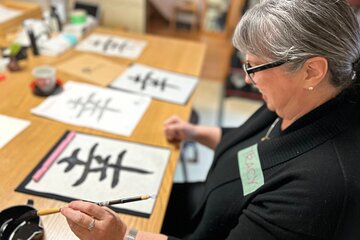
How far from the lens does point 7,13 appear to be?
1771 millimetres

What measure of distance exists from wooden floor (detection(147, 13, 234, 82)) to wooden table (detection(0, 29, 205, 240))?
5.09ft

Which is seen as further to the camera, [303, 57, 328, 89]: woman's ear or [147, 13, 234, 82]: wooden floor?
[147, 13, 234, 82]: wooden floor

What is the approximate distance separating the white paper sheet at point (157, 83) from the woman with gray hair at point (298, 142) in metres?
0.55

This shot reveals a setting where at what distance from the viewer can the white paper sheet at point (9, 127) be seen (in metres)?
0.97

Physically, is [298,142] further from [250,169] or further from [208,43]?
[208,43]

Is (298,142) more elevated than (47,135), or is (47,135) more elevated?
(298,142)

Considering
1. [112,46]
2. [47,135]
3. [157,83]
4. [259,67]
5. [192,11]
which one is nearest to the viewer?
[259,67]

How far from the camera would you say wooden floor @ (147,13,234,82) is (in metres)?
3.17

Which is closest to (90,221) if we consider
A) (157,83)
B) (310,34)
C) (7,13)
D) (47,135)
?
(47,135)

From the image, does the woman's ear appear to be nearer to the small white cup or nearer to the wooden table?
→ the wooden table

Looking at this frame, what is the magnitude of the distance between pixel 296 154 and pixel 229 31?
115 inches

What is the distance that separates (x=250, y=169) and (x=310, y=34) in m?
0.36

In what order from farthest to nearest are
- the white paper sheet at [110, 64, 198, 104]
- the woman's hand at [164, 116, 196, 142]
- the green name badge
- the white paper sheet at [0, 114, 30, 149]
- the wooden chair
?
the wooden chair < the white paper sheet at [110, 64, 198, 104] < the woman's hand at [164, 116, 196, 142] < the white paper sheet at [0, 114, 30, 149] < the green name badge

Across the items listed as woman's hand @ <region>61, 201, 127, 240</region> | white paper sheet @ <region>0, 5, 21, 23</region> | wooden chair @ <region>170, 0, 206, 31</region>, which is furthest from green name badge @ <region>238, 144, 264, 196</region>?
wooden chair @ <region>170, 0, 206, 31</region>
